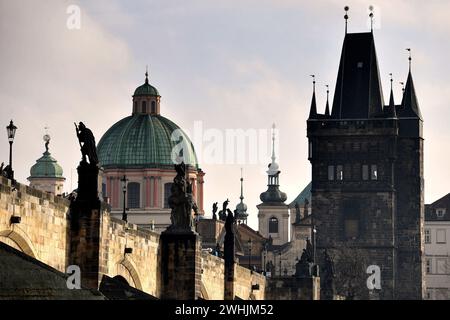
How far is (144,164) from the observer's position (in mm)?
186250

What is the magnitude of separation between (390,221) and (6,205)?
131m

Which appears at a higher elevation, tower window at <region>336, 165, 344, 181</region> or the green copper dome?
the green copper dome

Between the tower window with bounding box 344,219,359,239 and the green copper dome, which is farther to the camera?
the green copper dome

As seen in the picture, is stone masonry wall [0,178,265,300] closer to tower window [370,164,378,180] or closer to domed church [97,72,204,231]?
tower window [370,164,378,180]

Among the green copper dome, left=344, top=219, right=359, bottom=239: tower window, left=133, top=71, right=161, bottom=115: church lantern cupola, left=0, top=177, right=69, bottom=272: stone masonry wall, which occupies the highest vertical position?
left=133, top=71, right=161, bottom=115: church lantern cupola

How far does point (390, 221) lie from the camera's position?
180m

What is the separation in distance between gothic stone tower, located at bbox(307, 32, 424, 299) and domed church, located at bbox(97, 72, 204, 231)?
1392 cm

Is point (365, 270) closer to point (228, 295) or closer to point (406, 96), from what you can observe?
point (406, 96)

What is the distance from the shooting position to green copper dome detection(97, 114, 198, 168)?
185 m

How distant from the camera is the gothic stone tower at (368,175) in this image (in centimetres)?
17962

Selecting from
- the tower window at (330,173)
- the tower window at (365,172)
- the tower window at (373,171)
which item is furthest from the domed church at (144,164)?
the tower window at (373,171)

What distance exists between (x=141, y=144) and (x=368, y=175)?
24905 mm

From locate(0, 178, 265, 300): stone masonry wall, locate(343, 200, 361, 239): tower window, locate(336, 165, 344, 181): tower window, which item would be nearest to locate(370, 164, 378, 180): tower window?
locate(336, 165, 344, 181): tower window
